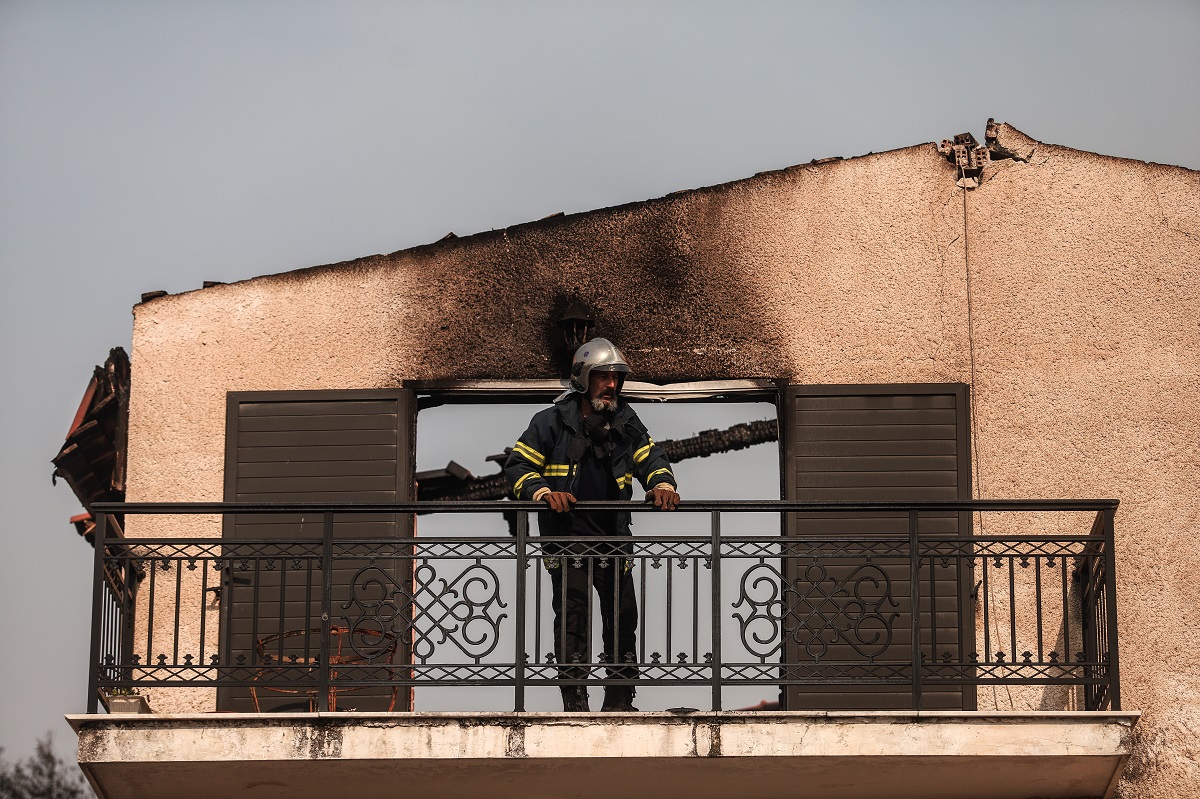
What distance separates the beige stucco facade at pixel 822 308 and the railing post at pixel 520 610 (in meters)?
2.07

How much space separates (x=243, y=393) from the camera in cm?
1173

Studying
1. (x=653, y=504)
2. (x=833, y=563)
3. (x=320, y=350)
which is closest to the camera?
(x=653, y=504)

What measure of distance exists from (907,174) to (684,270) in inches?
63.2

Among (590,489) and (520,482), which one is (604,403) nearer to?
(590,489)

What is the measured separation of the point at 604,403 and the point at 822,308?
94.5 inches

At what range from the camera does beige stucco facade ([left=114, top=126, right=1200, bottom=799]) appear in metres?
11.6

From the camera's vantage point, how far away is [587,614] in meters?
9.95

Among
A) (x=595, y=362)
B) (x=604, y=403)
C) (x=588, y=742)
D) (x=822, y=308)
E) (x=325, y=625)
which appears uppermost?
(x=822, y=308)

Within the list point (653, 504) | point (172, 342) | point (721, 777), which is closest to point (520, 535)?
point (653, 504)

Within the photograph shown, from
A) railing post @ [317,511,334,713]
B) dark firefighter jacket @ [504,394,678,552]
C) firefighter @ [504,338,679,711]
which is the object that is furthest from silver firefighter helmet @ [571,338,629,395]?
railing post @ [317,511,334,713]

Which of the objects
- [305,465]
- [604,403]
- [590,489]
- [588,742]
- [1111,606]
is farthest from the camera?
[305,465]

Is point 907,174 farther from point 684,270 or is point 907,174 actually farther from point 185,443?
point 185,443

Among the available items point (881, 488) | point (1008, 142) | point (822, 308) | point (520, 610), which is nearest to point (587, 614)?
point (520, 610)

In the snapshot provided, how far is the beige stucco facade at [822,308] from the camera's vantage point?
11.6 m
